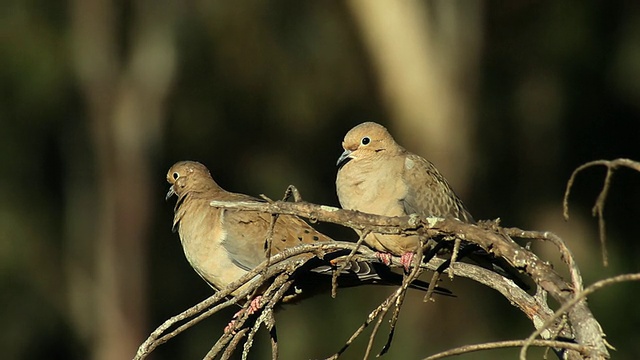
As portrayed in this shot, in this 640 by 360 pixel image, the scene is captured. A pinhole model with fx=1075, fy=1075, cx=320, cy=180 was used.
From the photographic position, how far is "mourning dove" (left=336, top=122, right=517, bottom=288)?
4.39 m

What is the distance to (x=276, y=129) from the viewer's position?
43.0ft

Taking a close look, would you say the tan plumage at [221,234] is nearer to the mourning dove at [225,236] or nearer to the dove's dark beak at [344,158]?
the mourning dove at [225,236]

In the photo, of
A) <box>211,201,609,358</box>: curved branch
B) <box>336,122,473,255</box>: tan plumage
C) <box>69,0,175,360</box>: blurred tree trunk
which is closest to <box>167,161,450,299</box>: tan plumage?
<box>336,122,473,255</box>: tan plumage

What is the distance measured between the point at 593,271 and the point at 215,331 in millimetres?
4348

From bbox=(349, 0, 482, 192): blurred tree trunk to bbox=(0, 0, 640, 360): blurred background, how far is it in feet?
0.08

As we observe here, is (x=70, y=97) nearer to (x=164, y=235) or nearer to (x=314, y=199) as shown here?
(x=164, y=235)

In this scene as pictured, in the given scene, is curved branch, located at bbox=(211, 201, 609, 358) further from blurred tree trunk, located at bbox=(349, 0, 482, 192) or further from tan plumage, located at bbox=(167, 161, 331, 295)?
blurred tree trunk, located at bbox=(349, 0, 482, 192)

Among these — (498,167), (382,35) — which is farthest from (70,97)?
(498,167)

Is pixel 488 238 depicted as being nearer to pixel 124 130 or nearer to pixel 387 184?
pixel 387 184

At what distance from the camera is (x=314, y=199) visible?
12.3m

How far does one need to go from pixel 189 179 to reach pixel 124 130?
6942 mm

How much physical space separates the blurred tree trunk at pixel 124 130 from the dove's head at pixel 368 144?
743cm

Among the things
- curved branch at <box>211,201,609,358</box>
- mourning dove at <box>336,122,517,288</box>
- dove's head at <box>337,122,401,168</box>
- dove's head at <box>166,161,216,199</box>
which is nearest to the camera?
curved branch at <box>211,201,609,358</box>

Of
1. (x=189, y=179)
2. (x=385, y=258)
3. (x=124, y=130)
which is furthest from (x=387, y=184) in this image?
(x=124, y=130)
